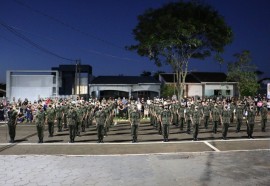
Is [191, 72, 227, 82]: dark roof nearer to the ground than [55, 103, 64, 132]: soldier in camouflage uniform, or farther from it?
farther from it

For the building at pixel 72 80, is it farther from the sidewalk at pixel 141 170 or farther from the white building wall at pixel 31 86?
the sidewalk at pixel 141 170

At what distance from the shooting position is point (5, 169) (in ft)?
35.8

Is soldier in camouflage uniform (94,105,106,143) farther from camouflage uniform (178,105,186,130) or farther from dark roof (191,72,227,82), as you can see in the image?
dark roof (191,72,227,82)

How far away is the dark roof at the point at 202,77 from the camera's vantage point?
52.3 metres

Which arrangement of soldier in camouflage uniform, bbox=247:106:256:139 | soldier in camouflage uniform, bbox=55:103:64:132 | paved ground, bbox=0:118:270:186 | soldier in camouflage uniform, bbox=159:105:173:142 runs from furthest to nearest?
soldier in camouflage uniform, bbox=55:103:64:132 < soldier in camouflage uniform, bbox=247:106:256:139 < soldier in camouflage uniform, bbox=159:105:173:142 < paved ground, bbox=0:118:270:186

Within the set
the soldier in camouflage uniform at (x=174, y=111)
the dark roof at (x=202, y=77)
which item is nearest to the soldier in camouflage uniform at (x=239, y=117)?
the soldier in camouflage uniform at (x=174, y=111)

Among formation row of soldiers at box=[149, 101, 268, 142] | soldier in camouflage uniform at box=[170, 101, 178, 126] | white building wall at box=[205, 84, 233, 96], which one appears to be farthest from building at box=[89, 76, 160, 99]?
formation row of soldiers at box=[149, 101, 268, 142]

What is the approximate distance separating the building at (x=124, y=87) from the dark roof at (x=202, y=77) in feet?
23.5

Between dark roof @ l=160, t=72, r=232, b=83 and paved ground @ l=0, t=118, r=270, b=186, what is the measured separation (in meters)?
34.6

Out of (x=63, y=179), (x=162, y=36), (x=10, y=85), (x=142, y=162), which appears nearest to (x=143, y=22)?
(x=162, y=36)

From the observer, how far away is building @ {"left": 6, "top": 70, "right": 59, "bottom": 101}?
38.0 metres

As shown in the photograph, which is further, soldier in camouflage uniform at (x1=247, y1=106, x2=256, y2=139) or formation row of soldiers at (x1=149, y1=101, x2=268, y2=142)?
soldier in camouflage uniform at (x1=247, y1=106, x2=256, y2=139)

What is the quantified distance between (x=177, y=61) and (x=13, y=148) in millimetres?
21324

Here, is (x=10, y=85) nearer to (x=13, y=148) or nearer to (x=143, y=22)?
(x=143, y=22)
